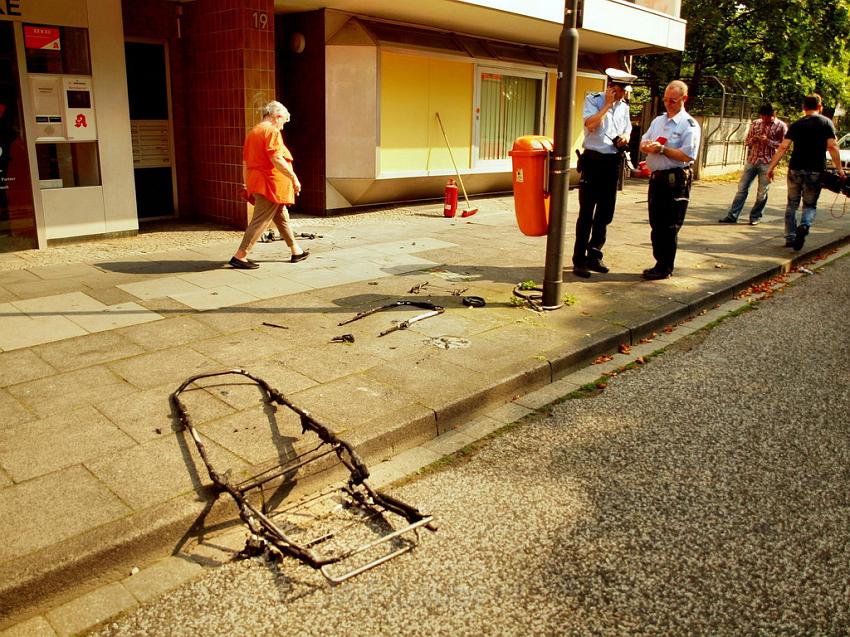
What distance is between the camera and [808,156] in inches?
402

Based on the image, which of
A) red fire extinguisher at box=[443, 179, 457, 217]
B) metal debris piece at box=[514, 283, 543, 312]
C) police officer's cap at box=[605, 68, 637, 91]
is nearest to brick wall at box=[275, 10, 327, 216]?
red fire extinguisher at box=[443, 179, 457, 217]

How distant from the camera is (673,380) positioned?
224 inches

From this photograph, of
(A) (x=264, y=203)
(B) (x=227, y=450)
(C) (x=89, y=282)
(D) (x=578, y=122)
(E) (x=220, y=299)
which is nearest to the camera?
(B) (x=227, y=450)

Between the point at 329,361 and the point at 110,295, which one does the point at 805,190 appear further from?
the point at 110,295

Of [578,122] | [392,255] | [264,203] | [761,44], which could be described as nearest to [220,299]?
[264,203]

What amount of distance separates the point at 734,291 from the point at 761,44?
17157 mm

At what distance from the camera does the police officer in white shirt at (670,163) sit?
7.85 metres

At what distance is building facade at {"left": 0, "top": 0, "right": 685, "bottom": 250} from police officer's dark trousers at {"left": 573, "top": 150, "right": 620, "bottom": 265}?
2.07 m

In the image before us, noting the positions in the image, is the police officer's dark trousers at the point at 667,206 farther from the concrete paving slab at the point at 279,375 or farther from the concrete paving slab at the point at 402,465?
the concrete paving slab at the point at 402,465

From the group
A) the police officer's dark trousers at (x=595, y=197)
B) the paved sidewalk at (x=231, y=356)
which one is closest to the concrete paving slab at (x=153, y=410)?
the paved sidewalk at (x=231, y=356)

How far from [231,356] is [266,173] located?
10.4 ft

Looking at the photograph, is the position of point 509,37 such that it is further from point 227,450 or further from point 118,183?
point 227,450

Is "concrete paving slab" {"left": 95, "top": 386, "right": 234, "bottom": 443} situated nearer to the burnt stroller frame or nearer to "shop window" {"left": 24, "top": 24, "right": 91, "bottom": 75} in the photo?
the burnt stroller frame

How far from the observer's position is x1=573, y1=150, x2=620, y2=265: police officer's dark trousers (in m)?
8.02
